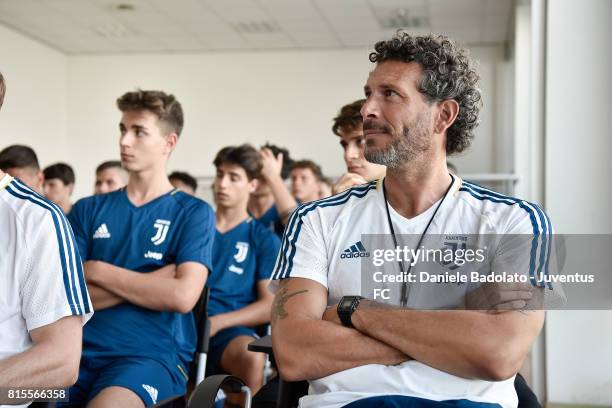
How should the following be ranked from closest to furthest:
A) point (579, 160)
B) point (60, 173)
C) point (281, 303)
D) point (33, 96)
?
point (281, 303)
point (579, 160)
point (60, 173)
point (33, 96)

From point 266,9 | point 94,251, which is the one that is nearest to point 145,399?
point 94,251

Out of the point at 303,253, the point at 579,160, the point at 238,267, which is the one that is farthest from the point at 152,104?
the point at 579,160

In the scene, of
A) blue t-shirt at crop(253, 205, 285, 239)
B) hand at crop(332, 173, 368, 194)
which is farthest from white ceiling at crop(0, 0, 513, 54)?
hand at crop(332, 173, 368, 194)

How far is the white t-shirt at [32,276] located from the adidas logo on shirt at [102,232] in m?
0.98

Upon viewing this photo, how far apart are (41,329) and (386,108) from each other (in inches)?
40.9

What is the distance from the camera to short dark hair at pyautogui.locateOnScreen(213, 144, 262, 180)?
13.6 feet

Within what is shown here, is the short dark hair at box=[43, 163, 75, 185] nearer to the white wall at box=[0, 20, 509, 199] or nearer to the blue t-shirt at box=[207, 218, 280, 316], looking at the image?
the blue t-shirt at box=[207, 218, 280, 316]

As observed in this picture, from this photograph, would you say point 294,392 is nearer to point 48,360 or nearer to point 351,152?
point 48,360

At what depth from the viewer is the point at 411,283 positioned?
1.88 m

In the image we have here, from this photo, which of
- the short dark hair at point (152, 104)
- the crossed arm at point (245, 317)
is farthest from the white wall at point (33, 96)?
the short dark hair at point (152, 104)

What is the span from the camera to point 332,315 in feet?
6.00

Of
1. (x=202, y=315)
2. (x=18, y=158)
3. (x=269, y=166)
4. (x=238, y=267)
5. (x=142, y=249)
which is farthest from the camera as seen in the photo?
(x=269, y=166)

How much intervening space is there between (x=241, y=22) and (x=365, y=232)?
7.75 metres

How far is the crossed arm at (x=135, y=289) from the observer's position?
2508mm
